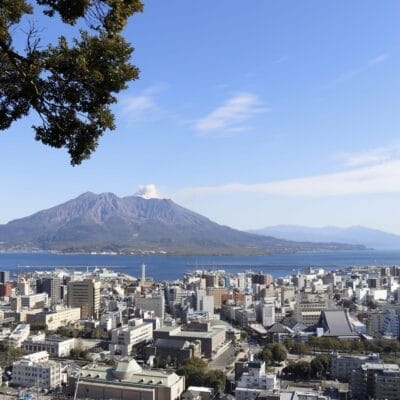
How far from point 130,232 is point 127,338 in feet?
192

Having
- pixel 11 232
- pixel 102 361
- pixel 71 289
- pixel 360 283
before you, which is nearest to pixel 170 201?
pixel 11 232

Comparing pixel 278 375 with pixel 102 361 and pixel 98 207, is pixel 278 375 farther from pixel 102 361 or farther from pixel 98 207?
pixel 98 207

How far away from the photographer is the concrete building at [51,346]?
10836mm

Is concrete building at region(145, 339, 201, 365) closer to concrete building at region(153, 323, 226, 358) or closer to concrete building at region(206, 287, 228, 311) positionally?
concrete building at region(153, 323, 226, 358)

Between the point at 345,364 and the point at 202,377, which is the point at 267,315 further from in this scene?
the point at 202,377

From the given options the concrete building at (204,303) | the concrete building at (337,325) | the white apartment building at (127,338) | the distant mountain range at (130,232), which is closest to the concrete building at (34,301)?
the concrete building at (204,303)

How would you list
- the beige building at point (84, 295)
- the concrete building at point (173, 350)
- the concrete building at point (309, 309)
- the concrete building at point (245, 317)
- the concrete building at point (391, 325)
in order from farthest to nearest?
1. the beige building at point (84, 295)
2. the concrete building at point (245, 317)
3. the concrete building at point (309, 309)
4. the concrete building at point (391, 325)
5. the concrete building at point (173, 350)

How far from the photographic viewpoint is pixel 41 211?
84688 mm

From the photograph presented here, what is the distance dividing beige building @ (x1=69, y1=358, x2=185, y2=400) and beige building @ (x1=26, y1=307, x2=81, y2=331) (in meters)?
6.71

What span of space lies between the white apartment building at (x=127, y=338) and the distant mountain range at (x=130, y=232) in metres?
40.4

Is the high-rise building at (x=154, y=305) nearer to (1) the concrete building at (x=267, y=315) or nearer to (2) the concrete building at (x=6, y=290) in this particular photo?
(1) the concrete building at (x=267, y=315)

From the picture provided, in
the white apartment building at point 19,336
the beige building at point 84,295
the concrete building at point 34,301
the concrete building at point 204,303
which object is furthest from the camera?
the concrete building at point 34,301

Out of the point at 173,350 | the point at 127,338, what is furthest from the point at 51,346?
the point at 173,350

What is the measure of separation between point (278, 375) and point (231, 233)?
62.6m
